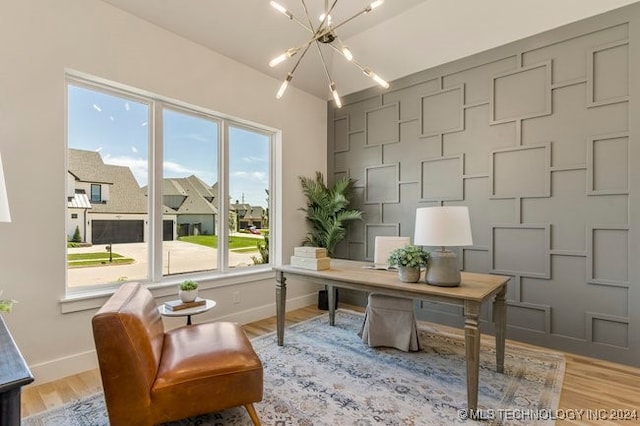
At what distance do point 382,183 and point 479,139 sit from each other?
1220mm

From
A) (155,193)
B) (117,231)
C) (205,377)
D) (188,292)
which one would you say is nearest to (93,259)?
(117,231)

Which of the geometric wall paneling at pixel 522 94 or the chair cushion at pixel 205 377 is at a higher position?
the geometric wall paneling at pixel 522 94

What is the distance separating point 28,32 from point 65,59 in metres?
0.24

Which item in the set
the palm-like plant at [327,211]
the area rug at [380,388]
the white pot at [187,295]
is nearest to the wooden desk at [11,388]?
the area rug at [380,388]

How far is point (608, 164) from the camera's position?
2.69 m

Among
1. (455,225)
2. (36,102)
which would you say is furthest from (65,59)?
(455,225)

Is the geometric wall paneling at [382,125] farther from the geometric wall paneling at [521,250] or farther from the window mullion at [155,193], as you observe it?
the window mullion at [155,193]

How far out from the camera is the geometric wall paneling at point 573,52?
267 cm

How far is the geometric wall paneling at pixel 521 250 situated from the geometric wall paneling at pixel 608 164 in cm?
52

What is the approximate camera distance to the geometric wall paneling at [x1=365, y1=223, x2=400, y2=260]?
4012 millimetres

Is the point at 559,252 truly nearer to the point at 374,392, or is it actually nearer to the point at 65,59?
the point at 374,392

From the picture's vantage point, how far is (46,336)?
2346 millimetres

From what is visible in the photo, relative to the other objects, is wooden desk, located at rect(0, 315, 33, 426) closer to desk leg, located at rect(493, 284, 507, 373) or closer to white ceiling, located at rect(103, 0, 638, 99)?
desk leg, located at rect(493, 284, 507, 373)

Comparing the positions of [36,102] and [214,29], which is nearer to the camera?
[36,102]
